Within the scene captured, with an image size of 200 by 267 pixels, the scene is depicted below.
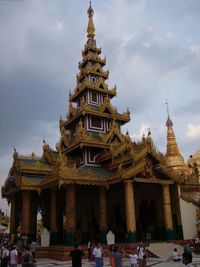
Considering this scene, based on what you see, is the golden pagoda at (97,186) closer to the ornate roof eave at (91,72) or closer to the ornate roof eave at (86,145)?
the ornate roof eave at (86,145)

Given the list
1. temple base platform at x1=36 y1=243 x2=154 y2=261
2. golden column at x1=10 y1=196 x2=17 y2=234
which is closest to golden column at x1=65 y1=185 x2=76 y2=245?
temple base platform at x1=36 y1=243 x2=154 y2=261

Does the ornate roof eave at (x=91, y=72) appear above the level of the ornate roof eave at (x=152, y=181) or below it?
above

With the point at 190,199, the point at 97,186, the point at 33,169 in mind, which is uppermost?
the point at 33,169

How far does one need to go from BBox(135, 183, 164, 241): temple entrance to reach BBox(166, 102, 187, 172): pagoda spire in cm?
2032

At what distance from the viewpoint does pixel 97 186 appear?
24172mm

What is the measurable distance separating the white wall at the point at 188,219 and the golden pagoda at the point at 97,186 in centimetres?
65

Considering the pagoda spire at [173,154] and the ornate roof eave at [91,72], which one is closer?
the ornate roof eave at [91,72]

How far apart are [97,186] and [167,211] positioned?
18.2ft

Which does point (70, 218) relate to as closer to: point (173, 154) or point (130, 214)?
point (130, 214)

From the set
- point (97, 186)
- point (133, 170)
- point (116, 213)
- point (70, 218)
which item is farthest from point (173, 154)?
point (70, 218)

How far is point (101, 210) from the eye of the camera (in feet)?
75.3

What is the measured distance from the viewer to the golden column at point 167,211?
2241cm

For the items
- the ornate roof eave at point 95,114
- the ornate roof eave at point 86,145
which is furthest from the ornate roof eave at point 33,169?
the ornate roof eave at point 95,114

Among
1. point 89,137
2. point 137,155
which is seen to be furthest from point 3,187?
point 137,155
